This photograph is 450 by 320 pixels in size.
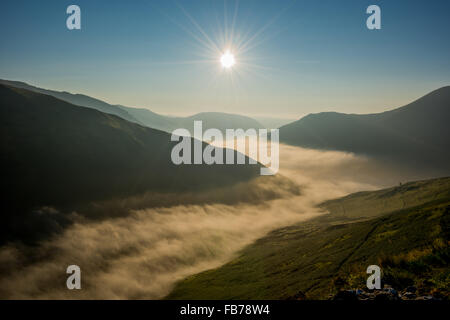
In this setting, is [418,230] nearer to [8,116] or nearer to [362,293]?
[362,293]

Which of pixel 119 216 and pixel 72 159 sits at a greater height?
pixel 72 159

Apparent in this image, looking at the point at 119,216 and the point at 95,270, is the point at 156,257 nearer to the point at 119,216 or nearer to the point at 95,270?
the point at 95,270

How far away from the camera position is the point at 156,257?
158 metres

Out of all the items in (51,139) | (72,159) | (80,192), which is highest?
(51,139)

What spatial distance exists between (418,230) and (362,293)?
23853mm

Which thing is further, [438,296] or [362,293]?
[362,293]

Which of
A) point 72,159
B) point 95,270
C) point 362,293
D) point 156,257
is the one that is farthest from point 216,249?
point 362,293

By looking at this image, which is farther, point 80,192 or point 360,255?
point 80,192

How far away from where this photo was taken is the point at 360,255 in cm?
3456
